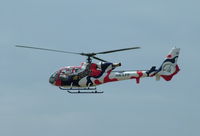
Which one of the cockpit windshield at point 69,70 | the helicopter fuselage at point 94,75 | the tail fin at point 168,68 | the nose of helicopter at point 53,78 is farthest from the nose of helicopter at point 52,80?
the tail fin at point 168,68

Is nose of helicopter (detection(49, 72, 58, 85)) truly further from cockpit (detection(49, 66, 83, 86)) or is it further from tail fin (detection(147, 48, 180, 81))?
tail fin (detection(147, 48, 180, 81))

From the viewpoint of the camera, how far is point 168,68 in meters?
72.1

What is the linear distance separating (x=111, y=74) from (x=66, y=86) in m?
6.20

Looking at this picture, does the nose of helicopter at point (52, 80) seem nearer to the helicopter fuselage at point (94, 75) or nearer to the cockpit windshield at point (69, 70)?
the cockpit windshield at point (69, 70)

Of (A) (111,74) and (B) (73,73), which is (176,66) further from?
(B) (73,73)

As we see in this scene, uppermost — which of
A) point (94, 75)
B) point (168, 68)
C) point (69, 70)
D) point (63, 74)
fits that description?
point (168, 68)

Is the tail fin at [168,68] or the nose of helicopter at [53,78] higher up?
the tail fin at [168,68]

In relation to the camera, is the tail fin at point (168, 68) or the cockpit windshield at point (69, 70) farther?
the cockpit windshield at point (69, 70)

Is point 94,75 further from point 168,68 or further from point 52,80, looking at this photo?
point 168,68

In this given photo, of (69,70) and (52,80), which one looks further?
(52,80)

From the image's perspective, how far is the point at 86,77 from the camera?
71.1 meters

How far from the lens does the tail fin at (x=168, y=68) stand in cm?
7097

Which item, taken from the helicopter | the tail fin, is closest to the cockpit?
the helicopter

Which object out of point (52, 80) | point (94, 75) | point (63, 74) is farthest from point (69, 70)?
point (94, 75)
